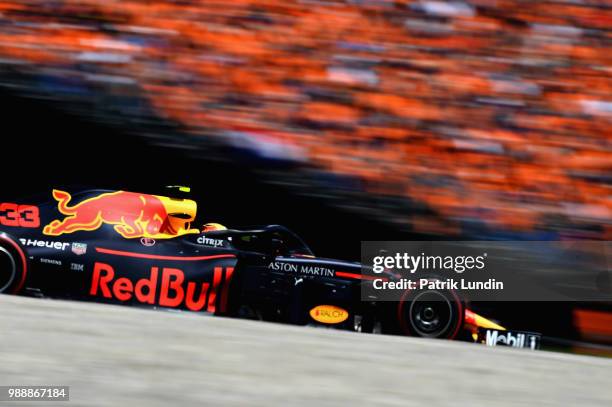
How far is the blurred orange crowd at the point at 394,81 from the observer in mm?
2529

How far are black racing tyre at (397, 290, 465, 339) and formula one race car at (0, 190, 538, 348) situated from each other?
0.01 metres

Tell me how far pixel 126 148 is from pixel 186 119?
0.20 meters

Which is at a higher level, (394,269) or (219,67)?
(219,67)

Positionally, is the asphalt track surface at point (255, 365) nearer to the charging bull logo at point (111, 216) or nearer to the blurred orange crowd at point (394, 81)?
the blurred orange crowd at point (394, 81)

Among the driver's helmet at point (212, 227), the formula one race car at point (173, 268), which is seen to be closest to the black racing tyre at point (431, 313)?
the formula one race car at point (173, 268)

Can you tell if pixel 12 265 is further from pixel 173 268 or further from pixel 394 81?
pixel 394 81

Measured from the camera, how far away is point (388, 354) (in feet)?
7.14

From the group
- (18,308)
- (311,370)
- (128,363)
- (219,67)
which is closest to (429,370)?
(311,370)

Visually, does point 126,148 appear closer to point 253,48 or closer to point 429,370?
point 253,48

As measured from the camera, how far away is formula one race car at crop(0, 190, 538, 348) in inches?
191

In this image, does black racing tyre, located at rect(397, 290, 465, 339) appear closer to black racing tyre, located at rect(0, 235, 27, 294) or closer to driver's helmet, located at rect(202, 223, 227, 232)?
driver's helmet, located at rect(202, 223, 227, 232)

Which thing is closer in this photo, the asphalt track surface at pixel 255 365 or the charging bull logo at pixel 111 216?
the asphalt track surface at pixel 255 365

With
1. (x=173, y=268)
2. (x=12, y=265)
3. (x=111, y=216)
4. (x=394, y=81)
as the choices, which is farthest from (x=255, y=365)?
(x=12, y=265)

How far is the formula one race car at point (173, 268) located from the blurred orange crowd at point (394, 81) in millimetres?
1669
